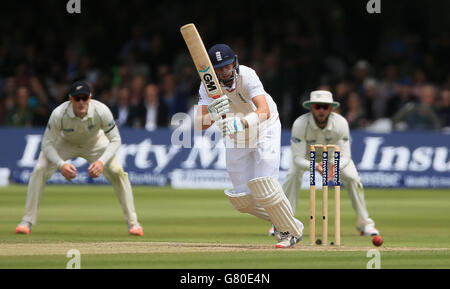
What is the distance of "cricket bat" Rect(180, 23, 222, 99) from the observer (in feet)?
28.0

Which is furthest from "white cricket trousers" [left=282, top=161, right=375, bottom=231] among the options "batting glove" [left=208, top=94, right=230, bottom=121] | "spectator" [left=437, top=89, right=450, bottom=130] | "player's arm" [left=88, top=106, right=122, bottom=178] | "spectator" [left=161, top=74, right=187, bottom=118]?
"spectator" [left=161, top=74, right=187, bottom=118]

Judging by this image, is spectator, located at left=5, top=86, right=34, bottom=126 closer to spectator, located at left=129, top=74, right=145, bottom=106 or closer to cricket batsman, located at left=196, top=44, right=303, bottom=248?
spectator, located at left=129, top=74, right=145, bottom=106

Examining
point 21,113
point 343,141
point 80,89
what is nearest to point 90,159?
point 80,89

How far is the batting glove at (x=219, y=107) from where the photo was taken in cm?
853

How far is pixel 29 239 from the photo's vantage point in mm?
10117

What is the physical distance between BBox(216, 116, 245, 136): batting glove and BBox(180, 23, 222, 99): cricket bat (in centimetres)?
31

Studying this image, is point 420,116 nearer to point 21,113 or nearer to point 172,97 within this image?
point 172,97

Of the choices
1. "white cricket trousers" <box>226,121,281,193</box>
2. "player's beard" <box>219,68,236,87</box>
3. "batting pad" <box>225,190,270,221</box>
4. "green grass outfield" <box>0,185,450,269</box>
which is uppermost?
"player's beard" <box>219,68,236,87</box>

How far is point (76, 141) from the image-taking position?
36.7 ft

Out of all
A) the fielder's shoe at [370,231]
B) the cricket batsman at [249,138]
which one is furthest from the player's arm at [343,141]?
the cricket batsman at [249,138]

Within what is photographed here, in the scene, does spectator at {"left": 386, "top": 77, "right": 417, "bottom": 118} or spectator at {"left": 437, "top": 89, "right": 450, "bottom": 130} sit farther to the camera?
spectator at {"left": 386, "top": 77, "right": 417, "bottom": 118}

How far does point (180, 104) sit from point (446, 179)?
5247 mm

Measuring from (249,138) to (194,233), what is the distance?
2496 mm
